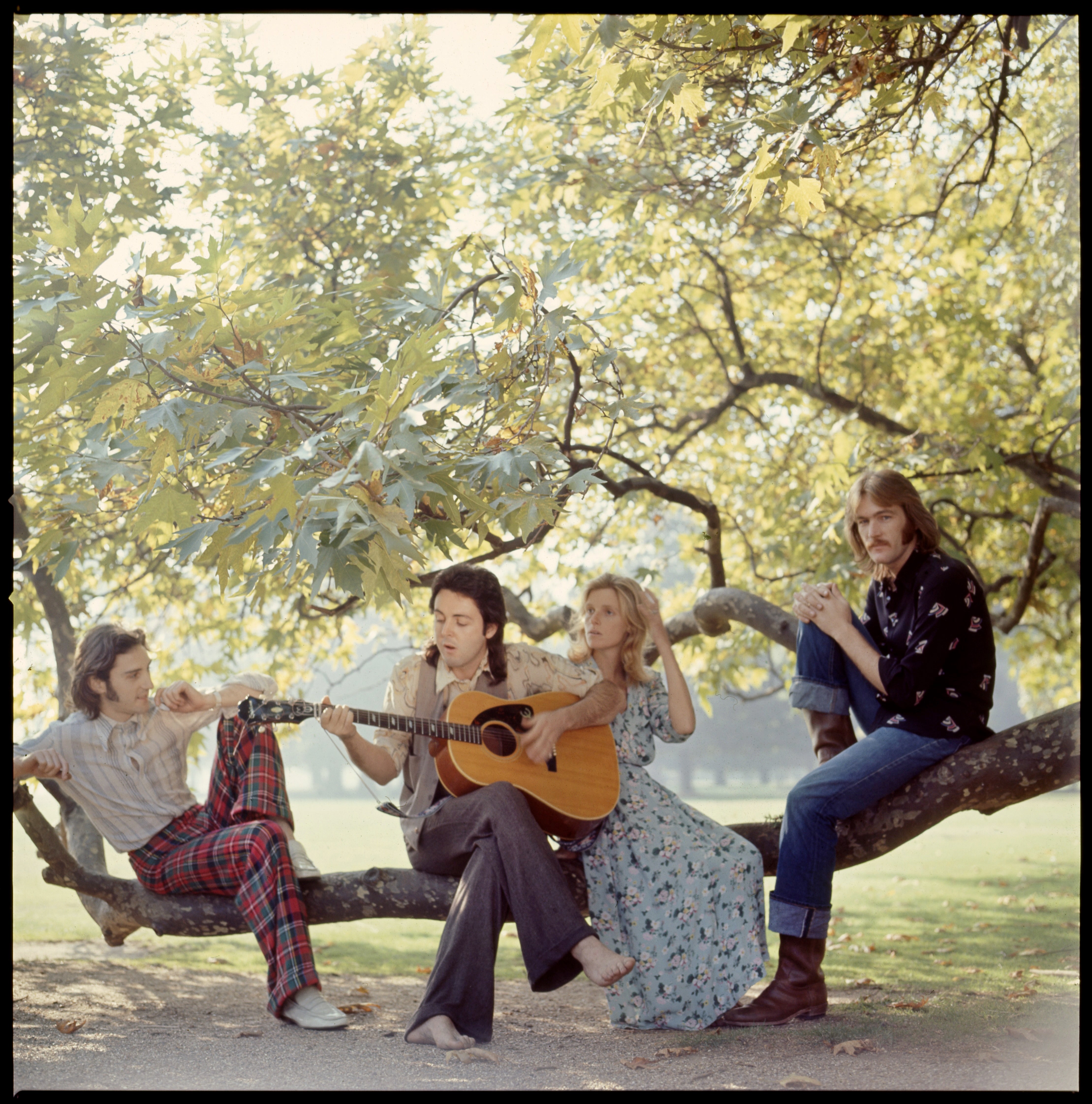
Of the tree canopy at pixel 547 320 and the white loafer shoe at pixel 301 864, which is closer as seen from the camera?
the tree canopy at pixel 547 320

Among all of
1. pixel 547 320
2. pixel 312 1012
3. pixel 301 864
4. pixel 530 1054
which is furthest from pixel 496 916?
pixel 547 320

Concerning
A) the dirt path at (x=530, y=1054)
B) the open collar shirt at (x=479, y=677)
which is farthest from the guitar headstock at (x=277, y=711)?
the dirt path at (x=530, y=1054)

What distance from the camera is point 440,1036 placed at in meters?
3.15

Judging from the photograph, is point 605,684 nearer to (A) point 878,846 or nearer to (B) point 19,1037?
(A) point 878,846

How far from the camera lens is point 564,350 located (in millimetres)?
3631

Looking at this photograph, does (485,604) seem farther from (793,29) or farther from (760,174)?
(793,29)

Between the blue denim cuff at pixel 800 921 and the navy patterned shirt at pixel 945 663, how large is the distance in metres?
0.65

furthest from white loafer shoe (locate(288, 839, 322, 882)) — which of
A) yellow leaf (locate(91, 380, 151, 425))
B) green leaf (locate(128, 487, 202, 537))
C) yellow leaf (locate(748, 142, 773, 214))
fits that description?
yellow leaf (locate(748, 142, 773, 214))

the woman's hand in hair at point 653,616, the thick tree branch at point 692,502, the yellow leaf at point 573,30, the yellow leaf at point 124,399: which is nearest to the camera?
the yellow leaf at point 573,30

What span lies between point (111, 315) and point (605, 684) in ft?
6.70

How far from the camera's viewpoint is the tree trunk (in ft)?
11.5

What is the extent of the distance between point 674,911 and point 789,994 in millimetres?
427

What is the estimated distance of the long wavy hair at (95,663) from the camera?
12.4 ft

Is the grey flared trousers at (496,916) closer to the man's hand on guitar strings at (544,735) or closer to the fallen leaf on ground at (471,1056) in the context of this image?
the fallen leaf on ground at (471,1056)
